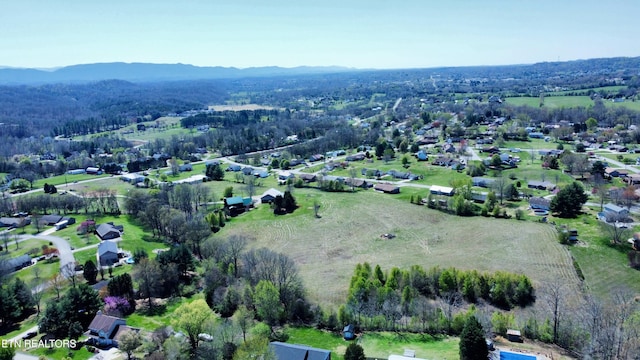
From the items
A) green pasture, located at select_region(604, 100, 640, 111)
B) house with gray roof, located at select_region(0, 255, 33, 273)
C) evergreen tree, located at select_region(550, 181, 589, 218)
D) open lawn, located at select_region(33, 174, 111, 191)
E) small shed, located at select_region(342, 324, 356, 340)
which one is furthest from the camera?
green pasture, located at select_region(604, 100, 640, 111)

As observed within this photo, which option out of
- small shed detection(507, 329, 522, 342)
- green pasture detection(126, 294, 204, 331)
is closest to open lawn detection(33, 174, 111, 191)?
green pasture detection(126, 294, 204, 331)

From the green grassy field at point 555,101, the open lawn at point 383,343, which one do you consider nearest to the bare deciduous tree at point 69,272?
the open lawn at point 383,343

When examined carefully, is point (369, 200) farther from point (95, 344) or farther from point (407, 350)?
point (95, 344)

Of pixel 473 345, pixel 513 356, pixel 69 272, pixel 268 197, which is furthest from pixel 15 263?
pixel 513 356

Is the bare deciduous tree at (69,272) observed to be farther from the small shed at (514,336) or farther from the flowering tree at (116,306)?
the small shed at (514,336)

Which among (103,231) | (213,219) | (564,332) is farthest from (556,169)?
(103,231)

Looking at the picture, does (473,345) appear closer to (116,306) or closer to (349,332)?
(349,332)

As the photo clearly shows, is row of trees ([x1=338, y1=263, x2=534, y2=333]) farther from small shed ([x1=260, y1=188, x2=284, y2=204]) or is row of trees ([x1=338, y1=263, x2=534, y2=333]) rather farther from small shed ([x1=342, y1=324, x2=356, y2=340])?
small shed ([x1=260, y1=188, x2=284, y2=204])
